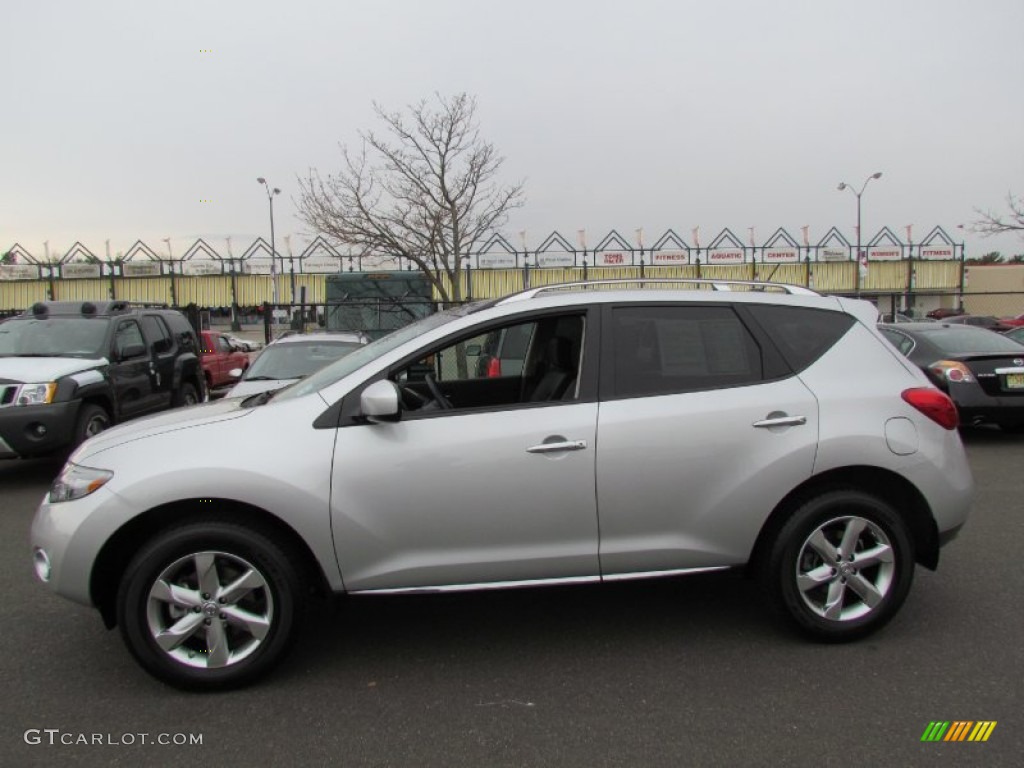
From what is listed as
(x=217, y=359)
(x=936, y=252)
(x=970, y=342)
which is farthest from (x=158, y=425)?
(x=936, y=252)

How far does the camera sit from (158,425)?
134 inches

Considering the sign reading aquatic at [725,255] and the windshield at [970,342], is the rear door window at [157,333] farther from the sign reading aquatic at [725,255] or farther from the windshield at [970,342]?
the sign reading aquatic at [725,255]

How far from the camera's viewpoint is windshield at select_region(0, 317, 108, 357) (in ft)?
27.3

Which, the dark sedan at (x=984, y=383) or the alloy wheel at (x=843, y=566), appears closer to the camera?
the alloy wheel at (x=843, y=566)

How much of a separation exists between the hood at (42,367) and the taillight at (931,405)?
7.55m

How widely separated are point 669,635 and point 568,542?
860mm

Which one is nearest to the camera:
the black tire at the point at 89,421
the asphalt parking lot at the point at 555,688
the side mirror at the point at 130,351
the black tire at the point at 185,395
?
the asphalt parking lot at the point at 555,688

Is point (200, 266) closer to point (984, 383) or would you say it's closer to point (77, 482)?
point (984, 383)

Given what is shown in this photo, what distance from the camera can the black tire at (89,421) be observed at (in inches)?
295

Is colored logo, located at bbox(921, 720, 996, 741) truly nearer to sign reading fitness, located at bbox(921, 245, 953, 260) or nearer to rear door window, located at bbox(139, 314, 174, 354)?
rear door window, located at bbox(139, 314, 174, 354)

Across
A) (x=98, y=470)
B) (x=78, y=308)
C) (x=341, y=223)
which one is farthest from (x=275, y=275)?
(x=98, y=470)

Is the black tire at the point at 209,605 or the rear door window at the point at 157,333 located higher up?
the rear door window at the point at 157,333

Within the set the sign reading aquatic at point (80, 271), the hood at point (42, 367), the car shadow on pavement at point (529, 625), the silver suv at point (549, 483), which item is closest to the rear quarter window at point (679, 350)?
the silver suv at point (549, 483)

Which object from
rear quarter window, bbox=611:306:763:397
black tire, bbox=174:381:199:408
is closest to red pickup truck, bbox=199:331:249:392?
black tire, bbox=174:381:199:408
